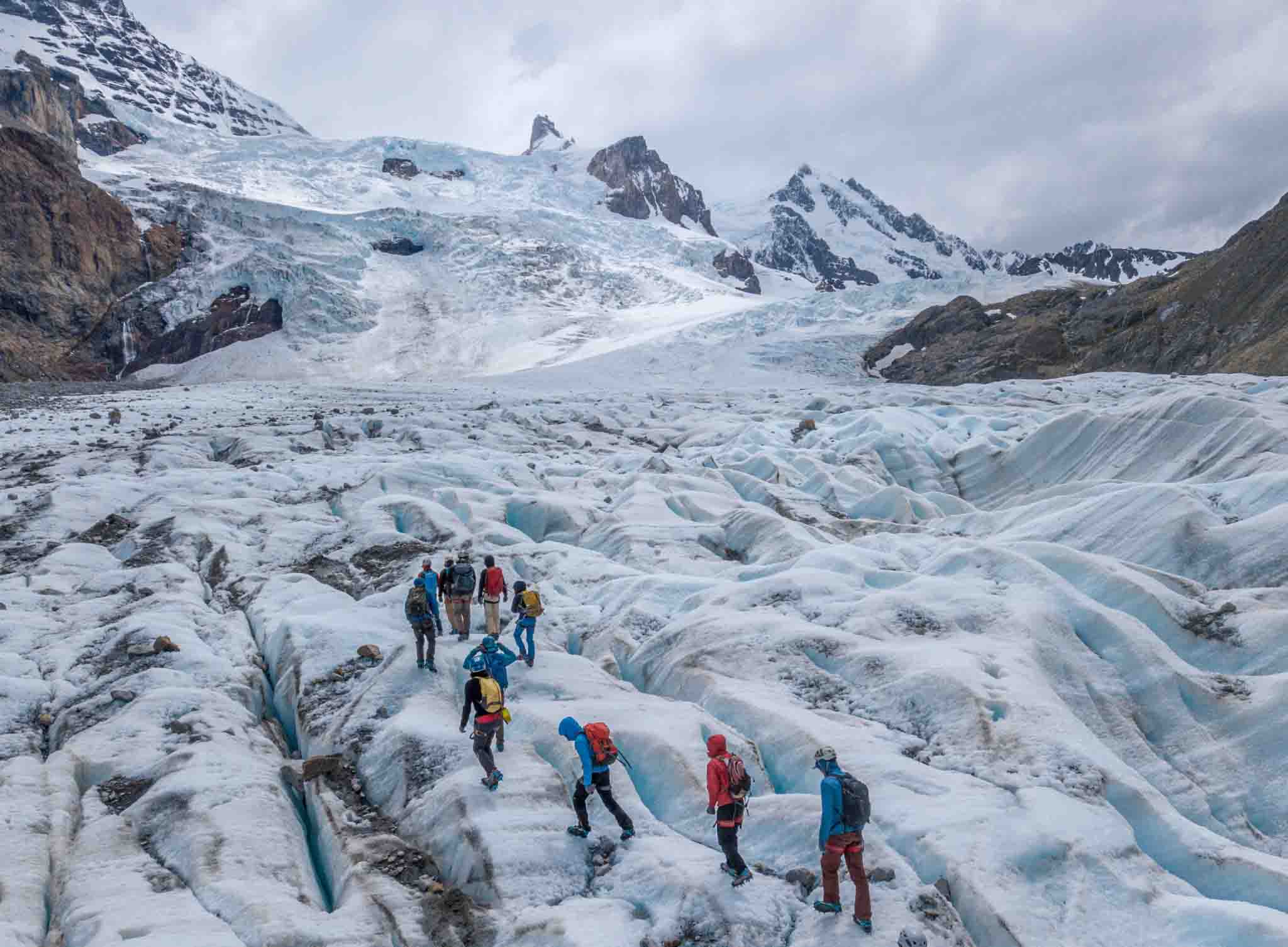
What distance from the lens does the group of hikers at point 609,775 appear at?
6.66 metres

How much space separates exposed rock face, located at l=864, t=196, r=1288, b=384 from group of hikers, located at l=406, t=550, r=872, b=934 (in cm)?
4146

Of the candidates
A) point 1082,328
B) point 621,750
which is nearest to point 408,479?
point 621,750

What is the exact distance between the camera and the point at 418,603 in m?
11.3

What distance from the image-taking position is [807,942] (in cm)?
668

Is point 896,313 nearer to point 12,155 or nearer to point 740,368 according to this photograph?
point 740,368

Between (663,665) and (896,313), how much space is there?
288ft

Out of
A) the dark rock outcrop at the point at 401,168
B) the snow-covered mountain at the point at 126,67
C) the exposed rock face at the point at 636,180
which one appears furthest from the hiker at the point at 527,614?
the snow-covered mountain at the point at 126,67

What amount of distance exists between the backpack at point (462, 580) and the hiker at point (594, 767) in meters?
5.20

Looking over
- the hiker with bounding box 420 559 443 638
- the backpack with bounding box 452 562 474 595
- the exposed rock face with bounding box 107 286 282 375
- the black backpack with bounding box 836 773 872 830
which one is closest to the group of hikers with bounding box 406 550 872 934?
the black backpack with bounding box 836 773 872 830

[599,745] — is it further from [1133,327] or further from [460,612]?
[1133,327]

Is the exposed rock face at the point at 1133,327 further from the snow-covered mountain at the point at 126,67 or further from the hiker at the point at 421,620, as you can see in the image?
the snow-covered mountain at the point at 126,67

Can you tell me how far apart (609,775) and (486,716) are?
161 cm

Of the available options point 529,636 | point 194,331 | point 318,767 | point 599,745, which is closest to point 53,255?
point 194,331

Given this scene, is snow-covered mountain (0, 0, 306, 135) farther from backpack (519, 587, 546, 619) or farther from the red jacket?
the red jacket
